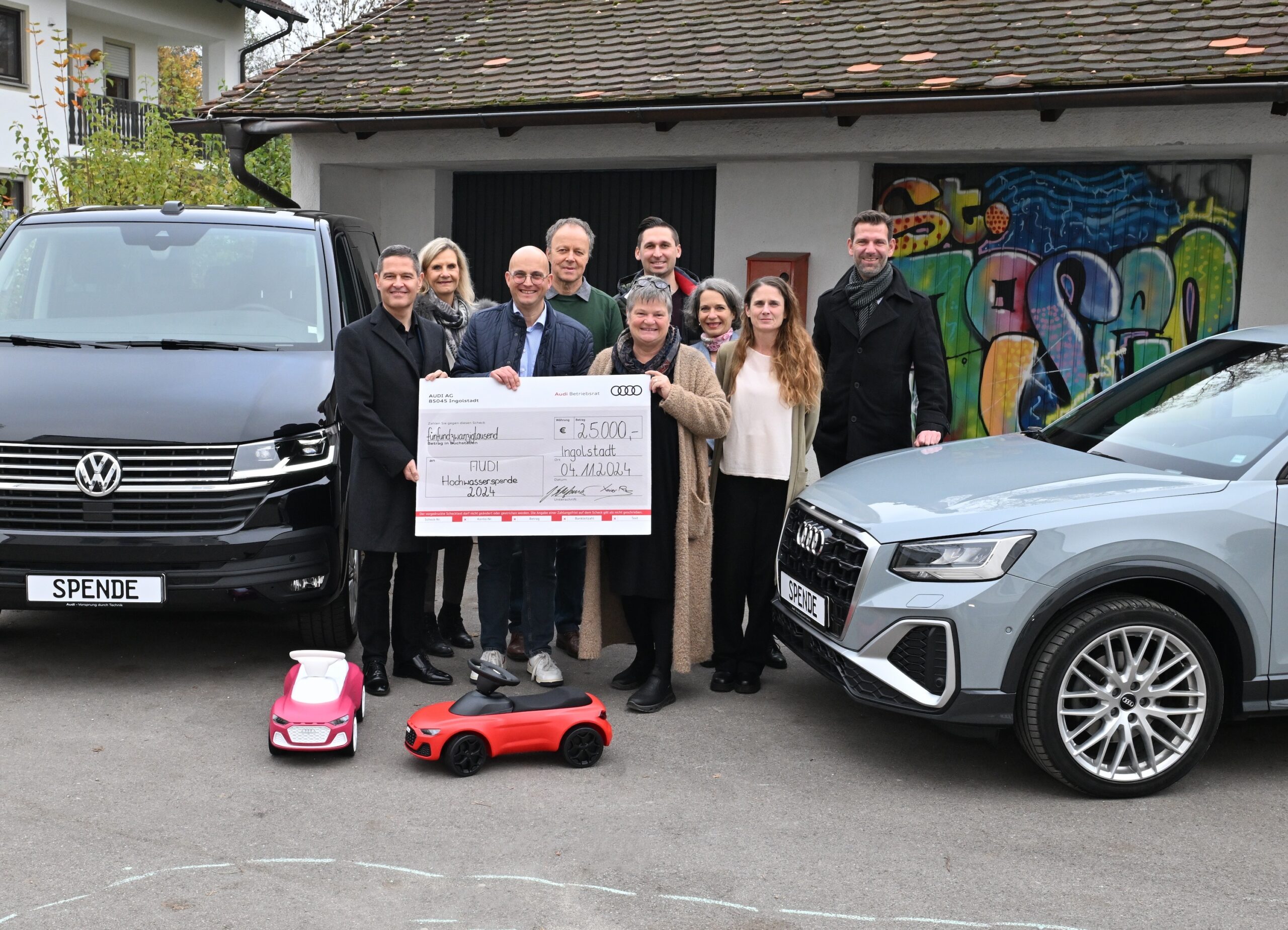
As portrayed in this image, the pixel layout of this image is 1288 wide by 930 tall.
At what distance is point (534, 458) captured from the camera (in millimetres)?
5812

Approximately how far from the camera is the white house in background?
25.7 metres

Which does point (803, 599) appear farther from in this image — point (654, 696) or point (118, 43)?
point (118, 43)

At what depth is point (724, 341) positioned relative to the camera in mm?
6324

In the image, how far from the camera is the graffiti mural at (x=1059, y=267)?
→ 958 cm

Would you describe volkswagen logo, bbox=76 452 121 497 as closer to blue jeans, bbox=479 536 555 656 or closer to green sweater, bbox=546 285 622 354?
blue jeans, bbox=479 536 555 656

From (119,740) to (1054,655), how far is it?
11.6ft

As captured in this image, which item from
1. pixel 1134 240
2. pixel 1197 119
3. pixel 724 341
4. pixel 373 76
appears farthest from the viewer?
pixel 373 76

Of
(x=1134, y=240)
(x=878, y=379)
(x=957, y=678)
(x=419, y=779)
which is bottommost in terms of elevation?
(x=419, y=779)

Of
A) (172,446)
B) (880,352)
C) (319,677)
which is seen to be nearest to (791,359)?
(880,352)

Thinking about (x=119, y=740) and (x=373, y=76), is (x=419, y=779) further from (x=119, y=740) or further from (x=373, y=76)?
(x=373, y=76)

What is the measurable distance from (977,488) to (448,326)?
2880 millimetres

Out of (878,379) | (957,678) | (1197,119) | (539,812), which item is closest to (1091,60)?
(1197,119)

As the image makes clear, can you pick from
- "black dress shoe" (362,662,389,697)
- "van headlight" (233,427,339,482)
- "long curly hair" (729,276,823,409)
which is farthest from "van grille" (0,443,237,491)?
"long curly hair" (729,276,823,409)
